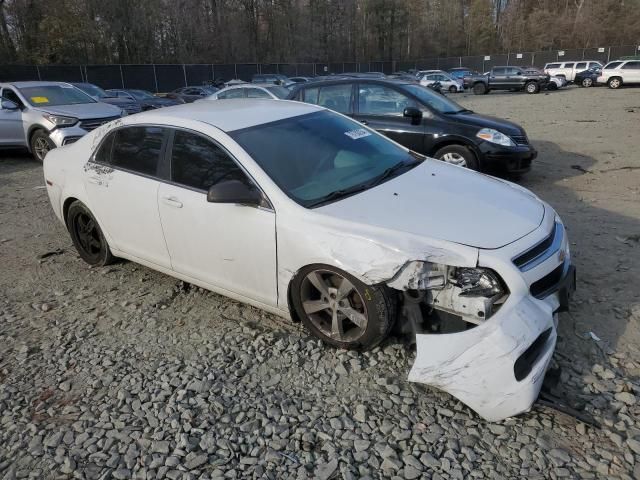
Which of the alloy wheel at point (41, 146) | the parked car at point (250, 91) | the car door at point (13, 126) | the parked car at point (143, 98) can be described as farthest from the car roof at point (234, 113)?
the parked car at point (143, 98)

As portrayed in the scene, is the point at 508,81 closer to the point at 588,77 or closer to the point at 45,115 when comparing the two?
the point at 588,77

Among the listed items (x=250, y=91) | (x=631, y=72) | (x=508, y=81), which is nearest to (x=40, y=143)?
(x=250, y=91)

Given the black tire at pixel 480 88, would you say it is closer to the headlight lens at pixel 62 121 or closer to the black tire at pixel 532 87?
the black tire at pixel 532 87

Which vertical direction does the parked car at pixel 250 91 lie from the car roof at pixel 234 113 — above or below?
below

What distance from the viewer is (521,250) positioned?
2768 mm

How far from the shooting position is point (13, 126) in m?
10.0

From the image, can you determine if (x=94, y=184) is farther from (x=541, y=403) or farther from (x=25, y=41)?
(x=25, y=41)

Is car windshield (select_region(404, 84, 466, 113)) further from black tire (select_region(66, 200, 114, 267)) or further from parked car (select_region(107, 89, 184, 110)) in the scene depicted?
parked car (select_region(107, 89, 184, 110))

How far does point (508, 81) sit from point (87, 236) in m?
31.3

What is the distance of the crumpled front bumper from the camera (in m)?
2.48

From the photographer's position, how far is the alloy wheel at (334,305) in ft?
10.0

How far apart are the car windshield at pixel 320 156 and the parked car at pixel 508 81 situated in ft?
97.2

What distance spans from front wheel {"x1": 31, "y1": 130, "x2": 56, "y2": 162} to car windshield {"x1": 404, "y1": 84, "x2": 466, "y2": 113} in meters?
6.99

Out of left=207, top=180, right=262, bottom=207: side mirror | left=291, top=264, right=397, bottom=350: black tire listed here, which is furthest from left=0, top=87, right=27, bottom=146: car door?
left=291, top=264, right=397, bottom=350: black tire
